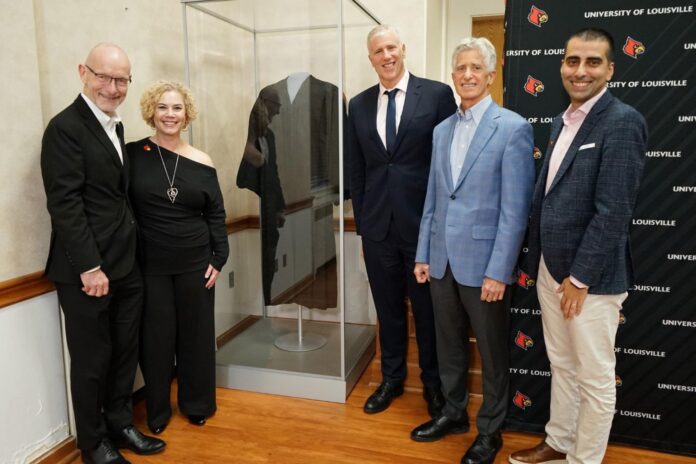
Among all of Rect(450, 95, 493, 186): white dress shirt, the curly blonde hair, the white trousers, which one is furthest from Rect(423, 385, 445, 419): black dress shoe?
the curly blonde hair

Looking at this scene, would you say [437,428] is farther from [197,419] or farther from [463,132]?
[463,132]

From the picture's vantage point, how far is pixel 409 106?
2.37m

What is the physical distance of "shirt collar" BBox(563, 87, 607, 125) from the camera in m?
1.72

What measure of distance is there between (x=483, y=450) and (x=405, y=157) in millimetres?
1309

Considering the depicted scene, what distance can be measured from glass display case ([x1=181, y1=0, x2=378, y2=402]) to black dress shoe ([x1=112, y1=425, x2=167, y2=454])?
2.11 ft

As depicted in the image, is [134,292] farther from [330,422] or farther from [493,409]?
[493,409]

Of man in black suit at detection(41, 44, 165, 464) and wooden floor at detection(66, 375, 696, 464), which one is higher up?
man in black suit at detection(41, 44, 165, 464)

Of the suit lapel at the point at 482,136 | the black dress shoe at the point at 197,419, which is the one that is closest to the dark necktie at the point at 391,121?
the suit lapel at the point at 482,136

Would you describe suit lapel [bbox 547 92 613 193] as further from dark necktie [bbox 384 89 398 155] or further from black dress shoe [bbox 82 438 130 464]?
black dress shoe [bbox 82 438 130 464]

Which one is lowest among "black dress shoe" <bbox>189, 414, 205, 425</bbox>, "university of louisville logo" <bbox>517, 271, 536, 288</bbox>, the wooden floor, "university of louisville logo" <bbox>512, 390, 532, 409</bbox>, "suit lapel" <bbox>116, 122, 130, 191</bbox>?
the wooden floor

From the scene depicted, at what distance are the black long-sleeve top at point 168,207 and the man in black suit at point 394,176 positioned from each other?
744 millimetres

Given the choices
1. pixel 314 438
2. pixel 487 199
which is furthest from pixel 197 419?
pixel 487 199

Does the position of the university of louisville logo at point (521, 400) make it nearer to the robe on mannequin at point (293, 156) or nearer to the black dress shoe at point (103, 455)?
the robe on mannequin at point (293, 156)

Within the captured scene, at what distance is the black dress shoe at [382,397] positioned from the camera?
2.63 metres
